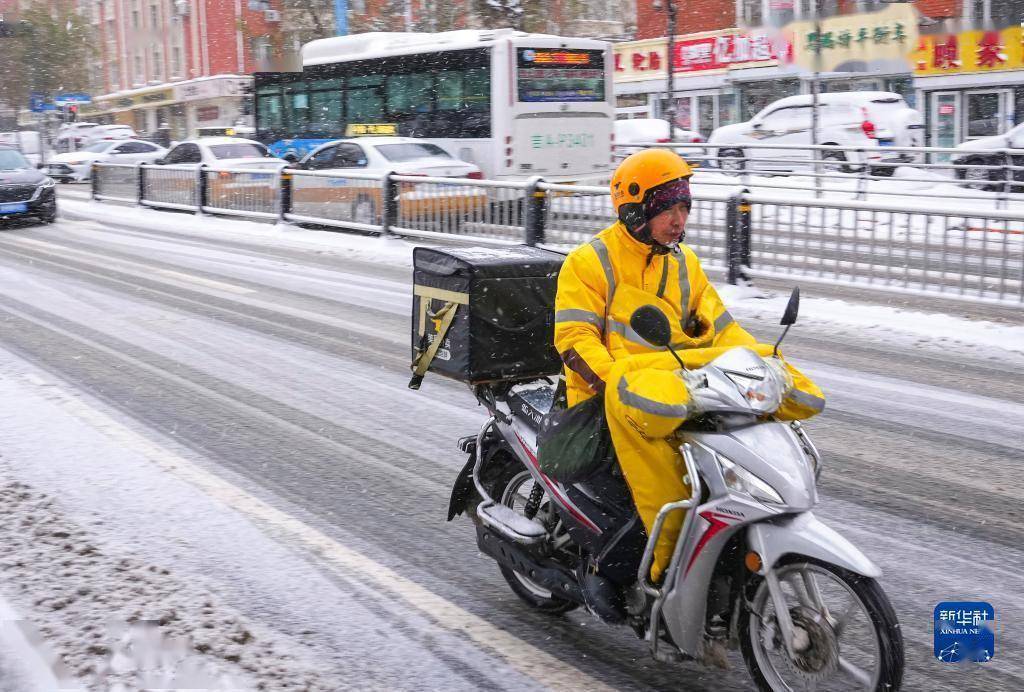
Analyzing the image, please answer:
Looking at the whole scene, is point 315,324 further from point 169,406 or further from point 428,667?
point 428,667

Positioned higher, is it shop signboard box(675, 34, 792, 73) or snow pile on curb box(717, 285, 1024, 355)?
shop signboard box(675, 34, 792, 73)

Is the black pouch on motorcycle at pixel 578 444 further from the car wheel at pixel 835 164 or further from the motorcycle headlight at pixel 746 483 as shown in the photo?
the car wheel at pixel 835 164

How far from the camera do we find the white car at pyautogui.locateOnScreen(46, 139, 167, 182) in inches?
1554

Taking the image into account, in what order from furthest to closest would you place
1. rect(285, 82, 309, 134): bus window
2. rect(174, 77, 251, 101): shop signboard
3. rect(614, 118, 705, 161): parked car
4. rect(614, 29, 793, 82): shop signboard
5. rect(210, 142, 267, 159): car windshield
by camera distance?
rect(174, 77, 251, 101): shop signboard → rect(614, 29, 793, 82): shop signboard → rect(614, 118, 705, 161): parked car → rect(285, 82, 309, 134): bus window → rect(210, 142, 267, 159): car windshield

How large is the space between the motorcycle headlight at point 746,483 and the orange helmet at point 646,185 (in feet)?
2.69

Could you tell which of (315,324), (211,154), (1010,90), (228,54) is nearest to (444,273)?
(315,324)

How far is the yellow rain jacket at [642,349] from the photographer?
10.8ft

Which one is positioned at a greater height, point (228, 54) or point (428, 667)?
point (228, 54)

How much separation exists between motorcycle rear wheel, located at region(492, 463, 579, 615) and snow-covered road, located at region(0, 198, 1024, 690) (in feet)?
0.25

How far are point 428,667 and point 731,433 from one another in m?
1.35

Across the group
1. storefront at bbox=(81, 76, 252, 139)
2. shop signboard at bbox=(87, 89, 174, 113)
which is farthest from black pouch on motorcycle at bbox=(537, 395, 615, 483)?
shop signboard at bbox=(87, 89, 174, 113)

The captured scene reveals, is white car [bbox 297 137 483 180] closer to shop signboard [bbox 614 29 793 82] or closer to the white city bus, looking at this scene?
the white city bus

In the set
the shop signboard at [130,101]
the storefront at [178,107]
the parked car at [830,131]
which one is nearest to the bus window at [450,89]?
the parked car at [830,131]

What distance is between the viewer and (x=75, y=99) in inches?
2547
